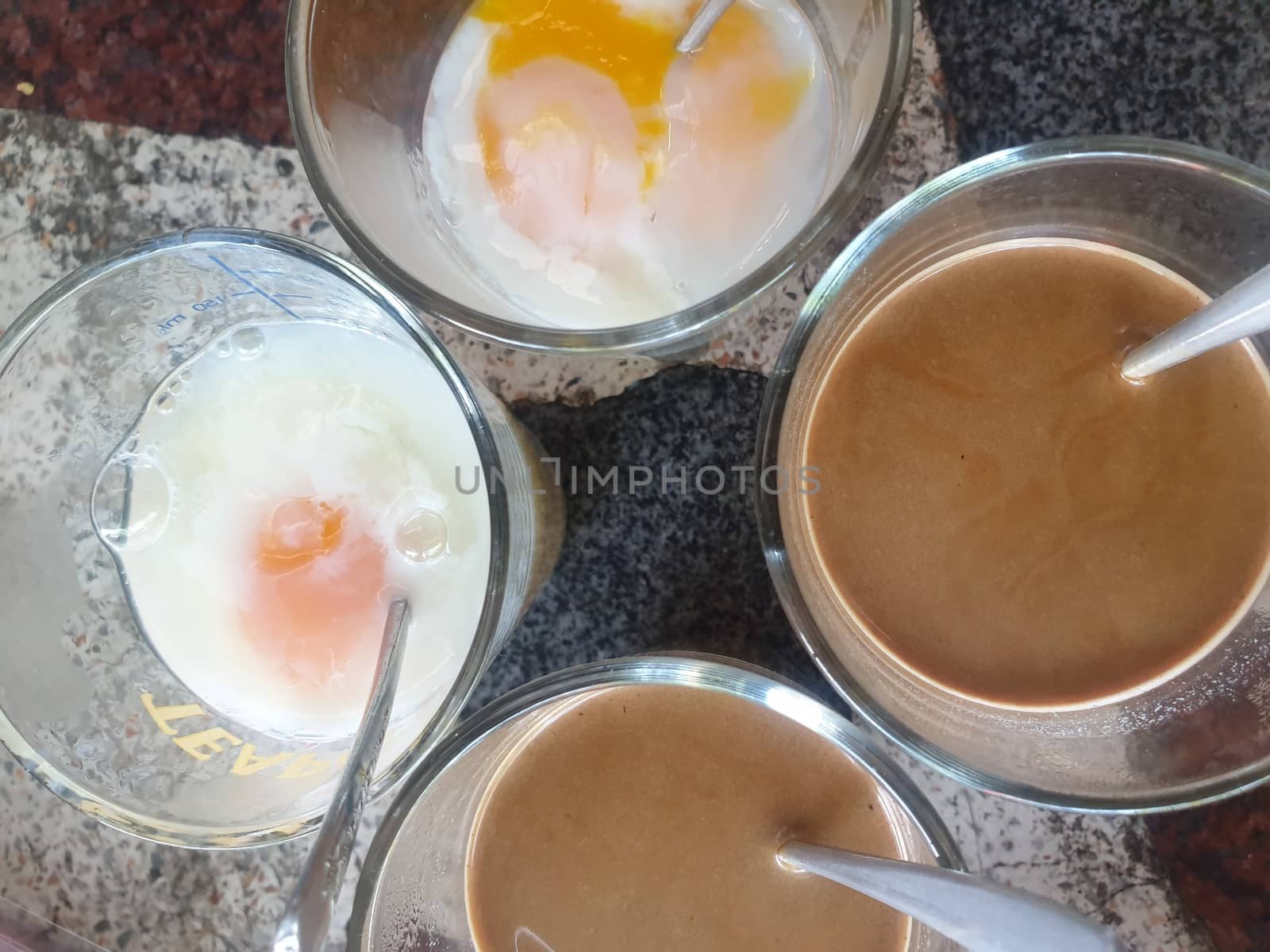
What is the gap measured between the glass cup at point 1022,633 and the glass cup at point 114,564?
207 mm

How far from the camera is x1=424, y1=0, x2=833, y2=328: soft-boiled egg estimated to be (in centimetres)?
69

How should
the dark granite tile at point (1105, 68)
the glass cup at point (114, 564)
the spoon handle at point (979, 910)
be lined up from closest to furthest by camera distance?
the spoon handle at point (979, 910), the glass cup at point (114, 564), the dark granite tile at point (1105, 68)

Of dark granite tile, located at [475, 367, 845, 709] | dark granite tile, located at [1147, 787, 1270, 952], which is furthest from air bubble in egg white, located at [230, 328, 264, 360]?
dark granite tile, located at [1147, 787, 1270, 952]

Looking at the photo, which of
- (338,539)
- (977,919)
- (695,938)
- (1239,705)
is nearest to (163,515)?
(338,539)

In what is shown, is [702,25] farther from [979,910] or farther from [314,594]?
[979,910]

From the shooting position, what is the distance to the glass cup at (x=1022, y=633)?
24.5 inches

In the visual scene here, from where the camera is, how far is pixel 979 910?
524 millimetres

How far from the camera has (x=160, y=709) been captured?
0.70 metres

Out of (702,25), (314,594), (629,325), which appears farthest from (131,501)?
(702,25)

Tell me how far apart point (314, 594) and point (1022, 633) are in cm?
50

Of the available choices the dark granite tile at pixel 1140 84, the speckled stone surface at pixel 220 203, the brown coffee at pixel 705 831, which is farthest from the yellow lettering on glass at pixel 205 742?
the dark granite tile at pixel 1140 84

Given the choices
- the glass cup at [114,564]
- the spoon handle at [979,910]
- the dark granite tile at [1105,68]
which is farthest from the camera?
the dark granite tile at [1105,68]

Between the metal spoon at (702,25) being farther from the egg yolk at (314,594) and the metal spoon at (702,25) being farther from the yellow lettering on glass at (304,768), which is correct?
the yellow lettering on glass at (304,768)

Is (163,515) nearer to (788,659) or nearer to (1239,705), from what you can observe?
(788,659)
